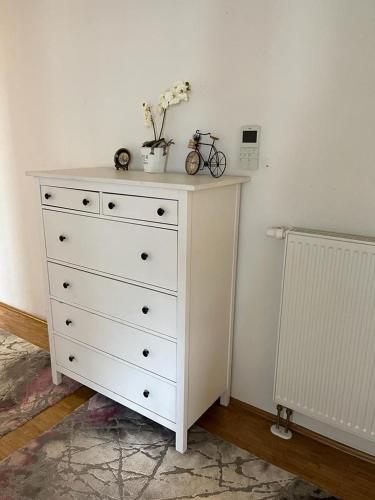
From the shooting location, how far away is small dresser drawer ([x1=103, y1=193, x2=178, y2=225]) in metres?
1.43

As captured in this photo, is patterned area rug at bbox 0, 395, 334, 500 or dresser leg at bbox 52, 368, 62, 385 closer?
patterned area rug at bbox 0, 395, 334, 500

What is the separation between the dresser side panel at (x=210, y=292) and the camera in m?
1.52

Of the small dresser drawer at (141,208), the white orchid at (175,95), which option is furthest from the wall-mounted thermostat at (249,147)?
the small dresser drawer at (141,208)

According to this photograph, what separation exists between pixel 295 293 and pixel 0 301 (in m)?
2.66

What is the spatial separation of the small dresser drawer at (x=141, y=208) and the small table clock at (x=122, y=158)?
472mm

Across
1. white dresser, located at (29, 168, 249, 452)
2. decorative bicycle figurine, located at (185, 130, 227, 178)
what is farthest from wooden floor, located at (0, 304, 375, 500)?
decorative bicycle figurine, located at (185, 130, 227, 178)

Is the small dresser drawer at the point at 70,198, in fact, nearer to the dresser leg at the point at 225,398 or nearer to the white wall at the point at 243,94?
the white wall at the point at 243,94

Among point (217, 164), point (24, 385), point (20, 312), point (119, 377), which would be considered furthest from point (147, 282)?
point (20, 312)

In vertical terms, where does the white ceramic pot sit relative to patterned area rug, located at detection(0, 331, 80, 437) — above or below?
above

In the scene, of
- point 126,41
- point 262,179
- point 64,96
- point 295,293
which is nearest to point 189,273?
point 295,293

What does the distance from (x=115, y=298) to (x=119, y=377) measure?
1.34 ft

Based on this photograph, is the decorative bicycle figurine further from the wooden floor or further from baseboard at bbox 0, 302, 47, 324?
baseboard at bbox 0, 302, 47, 324

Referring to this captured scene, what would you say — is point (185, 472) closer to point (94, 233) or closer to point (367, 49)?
point (94, 233)

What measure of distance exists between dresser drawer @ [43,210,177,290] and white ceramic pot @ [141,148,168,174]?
385 mm
